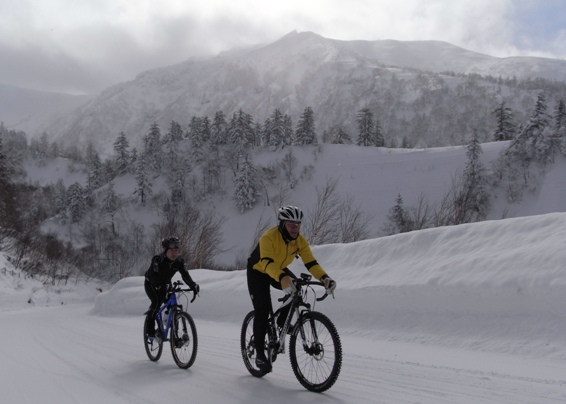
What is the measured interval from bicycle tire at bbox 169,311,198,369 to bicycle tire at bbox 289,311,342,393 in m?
2.04

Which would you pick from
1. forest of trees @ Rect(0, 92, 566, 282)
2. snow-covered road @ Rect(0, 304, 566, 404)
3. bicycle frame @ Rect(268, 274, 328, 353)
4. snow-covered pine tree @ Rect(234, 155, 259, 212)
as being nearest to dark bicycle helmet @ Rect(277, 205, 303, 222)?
bicycle frame @ Rect(268, 274, 328, 353)

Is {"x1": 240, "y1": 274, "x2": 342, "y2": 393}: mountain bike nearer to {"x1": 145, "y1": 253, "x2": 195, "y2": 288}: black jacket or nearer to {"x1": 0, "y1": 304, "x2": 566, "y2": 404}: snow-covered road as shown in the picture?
{"x1": 0, "y1": 304, "x2": 566, "y2": 404}: snow-covered road

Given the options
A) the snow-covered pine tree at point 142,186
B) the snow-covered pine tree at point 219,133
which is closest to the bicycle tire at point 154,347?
the snow-covered pine tree at point 142,186

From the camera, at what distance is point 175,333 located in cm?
735

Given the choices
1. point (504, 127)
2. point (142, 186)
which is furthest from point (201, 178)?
point (504, 127)

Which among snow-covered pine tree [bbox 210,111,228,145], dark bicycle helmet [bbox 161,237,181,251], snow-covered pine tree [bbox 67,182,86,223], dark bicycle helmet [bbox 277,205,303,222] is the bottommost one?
snow-covered pine tree [bbox 67,182,86,223]

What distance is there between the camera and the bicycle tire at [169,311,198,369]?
23.0 ft

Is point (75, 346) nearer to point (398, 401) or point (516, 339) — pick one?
point (398, 401)

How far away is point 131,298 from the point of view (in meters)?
18.4

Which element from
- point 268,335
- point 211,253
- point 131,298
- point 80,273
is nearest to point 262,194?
point 80,273

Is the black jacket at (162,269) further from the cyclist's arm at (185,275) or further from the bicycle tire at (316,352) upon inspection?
the bicycle tire at (316,352)

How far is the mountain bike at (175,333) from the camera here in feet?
23.2

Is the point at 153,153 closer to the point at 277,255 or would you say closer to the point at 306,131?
the point at 306,131

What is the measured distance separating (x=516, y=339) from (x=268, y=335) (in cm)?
425
